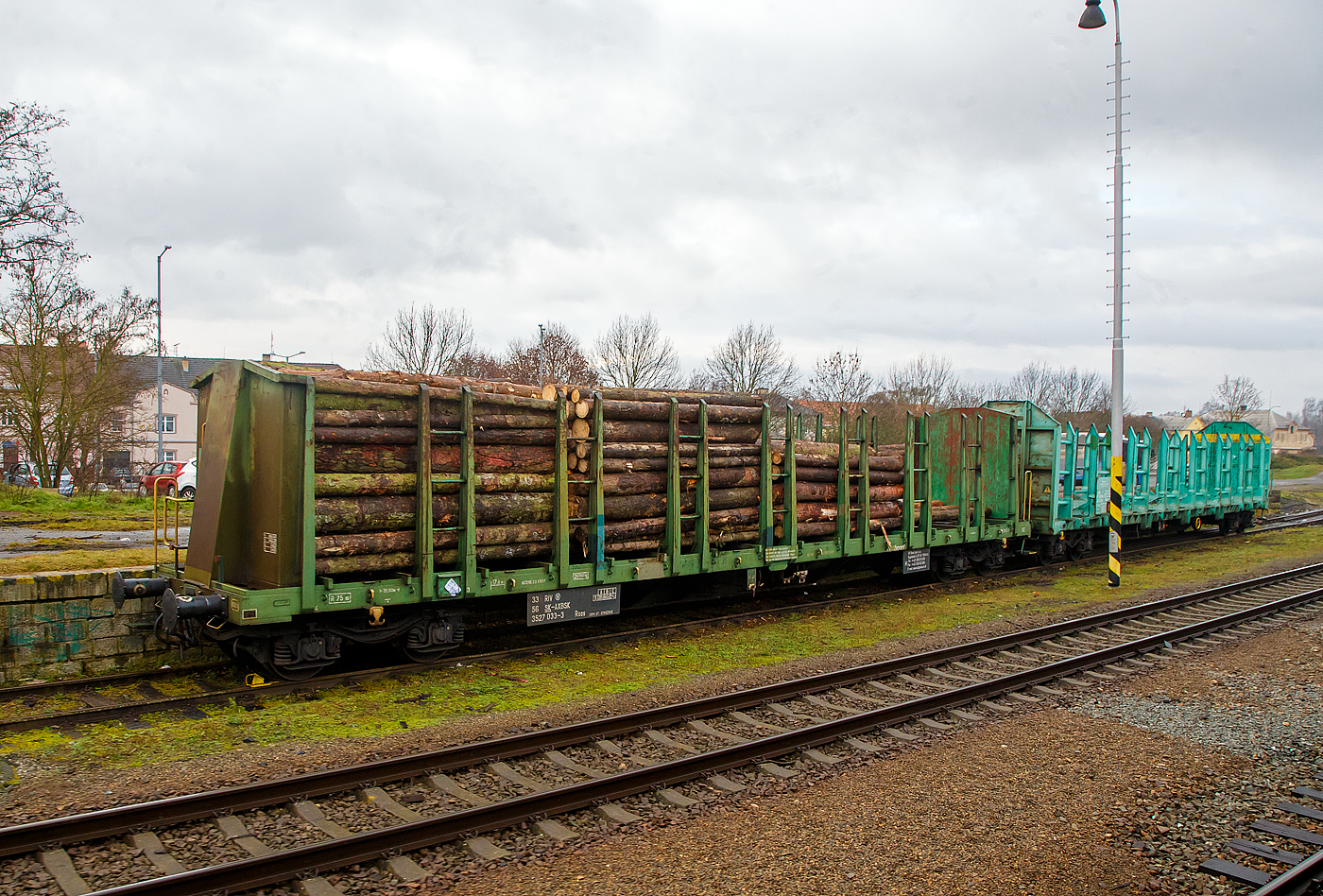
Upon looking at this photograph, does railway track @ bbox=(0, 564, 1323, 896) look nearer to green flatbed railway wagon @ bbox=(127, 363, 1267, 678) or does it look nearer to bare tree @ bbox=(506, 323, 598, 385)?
green flatbed railway wagon @ bbox=(127, 363, 1267, 678)

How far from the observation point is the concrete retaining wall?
326 inches

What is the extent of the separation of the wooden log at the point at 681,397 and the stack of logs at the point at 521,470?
2 cm

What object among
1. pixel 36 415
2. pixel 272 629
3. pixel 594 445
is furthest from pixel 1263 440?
pixel 36 415

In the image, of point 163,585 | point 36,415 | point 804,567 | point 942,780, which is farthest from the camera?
point 36,415

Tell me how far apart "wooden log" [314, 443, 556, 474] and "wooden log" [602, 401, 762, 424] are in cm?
96

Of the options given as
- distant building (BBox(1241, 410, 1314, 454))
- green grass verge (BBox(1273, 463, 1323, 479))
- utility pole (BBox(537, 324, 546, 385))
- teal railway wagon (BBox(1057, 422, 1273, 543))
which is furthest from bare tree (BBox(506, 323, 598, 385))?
distant building (BBox(1241, 410, 1314, 454))

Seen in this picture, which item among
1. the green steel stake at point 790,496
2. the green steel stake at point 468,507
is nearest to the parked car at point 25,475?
the green steel stake at point 468,507

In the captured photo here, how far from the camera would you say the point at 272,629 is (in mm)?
7887

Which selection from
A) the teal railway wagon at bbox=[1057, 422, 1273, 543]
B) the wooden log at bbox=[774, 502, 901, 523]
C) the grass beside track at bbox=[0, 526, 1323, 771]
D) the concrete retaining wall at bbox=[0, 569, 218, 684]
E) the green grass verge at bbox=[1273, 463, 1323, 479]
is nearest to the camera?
the grass beside track at bbox=[0, 526, 1323, 771]

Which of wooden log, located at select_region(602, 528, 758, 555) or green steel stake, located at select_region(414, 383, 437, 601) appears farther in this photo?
wooden log, located at select_region(602, 528, 758, 555)

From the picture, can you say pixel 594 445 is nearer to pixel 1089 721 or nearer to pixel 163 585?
pixel 163 585

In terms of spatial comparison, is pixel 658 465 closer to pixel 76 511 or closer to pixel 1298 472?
pixel 76 511

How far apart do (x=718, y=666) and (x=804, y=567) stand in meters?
3.94

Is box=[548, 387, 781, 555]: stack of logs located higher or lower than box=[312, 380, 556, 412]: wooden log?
lower
